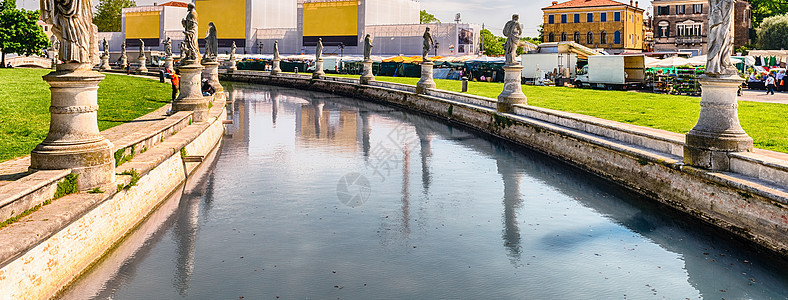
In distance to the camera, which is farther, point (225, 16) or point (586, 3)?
point (225, 16)

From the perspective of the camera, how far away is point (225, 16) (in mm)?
80938

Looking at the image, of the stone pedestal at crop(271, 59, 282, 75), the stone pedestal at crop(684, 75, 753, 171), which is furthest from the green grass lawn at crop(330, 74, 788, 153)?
the stone pedestal at crop(271, 59, 282, 75)

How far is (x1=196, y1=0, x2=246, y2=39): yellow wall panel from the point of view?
79438mm

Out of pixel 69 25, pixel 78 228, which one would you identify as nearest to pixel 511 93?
pixel 69 25

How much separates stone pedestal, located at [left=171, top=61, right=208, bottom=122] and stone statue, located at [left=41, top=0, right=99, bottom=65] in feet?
29.5

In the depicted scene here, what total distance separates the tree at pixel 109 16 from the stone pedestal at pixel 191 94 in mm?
96510

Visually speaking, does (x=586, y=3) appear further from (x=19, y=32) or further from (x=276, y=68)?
(x=19, y=32)

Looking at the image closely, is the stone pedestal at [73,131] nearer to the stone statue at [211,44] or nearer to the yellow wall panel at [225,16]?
the stone statue at [211,44]

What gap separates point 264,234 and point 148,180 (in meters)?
2.03

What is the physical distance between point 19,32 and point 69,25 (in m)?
47.2

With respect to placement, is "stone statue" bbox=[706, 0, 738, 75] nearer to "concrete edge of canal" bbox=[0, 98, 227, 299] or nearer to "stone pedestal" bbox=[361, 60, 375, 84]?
"concrete edge of canal" bbox=[0, 98, 227, 299]

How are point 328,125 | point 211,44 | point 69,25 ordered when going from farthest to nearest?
point 211,44 → point 328,125 → point 69,25

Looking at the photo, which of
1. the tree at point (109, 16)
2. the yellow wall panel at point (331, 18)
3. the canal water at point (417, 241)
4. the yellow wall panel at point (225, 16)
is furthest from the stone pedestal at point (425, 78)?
the tree at point (109, 16)

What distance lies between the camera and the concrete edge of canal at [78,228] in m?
5.74
